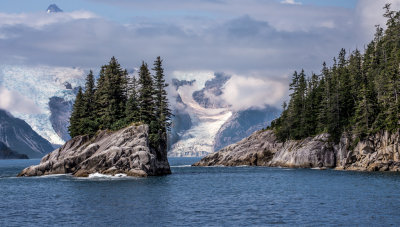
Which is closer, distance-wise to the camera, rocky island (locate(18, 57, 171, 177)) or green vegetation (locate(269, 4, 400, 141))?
rocky island (locate(18, 57, 171, 177))

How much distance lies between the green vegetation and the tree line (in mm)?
49245

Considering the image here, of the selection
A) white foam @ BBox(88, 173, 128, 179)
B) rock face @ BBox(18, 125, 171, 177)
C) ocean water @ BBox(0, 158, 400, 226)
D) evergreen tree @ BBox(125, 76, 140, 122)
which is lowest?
ocean water @ BBox(0, 158, 400, 226)

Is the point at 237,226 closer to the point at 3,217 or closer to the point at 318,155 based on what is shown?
the point at 3,217

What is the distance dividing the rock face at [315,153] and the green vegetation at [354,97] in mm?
2915

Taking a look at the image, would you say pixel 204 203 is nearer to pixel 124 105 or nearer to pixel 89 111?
pixel 124 105

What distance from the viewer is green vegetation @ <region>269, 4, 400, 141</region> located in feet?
400

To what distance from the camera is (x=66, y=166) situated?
117 meters

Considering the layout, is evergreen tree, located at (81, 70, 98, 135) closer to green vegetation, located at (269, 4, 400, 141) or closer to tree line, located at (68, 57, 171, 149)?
tree line, located at (68, 57, 171, 149)

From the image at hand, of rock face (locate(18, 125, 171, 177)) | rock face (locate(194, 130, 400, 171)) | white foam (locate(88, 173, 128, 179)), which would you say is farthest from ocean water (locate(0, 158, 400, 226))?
rock face (locate(194, 130, 400, 171))

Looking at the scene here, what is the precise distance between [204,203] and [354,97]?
9232 cm

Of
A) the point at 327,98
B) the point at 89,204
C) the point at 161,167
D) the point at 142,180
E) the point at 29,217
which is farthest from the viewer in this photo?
the point at 327,98

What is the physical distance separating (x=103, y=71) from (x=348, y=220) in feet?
338

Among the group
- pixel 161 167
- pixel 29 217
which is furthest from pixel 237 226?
pixel 161 167

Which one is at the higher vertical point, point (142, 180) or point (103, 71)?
point (103, 71)
